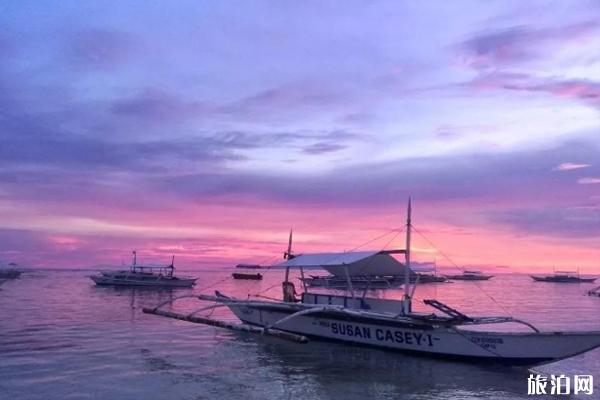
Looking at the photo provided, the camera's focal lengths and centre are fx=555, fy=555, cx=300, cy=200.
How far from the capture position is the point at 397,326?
73.3 ft

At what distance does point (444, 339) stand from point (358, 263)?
5374mm

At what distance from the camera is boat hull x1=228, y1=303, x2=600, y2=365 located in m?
19.2

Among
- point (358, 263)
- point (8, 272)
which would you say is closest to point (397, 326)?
point (358, 263)

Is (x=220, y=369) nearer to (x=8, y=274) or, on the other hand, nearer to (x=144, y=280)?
(x=144, y=280)

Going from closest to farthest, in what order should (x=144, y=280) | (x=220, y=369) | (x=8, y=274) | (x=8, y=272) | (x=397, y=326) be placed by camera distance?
(x=220, y=369)
(x=397, y=326)
(x=144, y=280)
(x=8, y=274)
(x=8, y=272)

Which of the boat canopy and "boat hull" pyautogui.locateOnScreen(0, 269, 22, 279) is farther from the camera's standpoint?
"boat hull" pyautogui.locateOnScreen(0, 269, 22, 279)

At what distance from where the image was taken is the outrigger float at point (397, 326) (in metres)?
19.5

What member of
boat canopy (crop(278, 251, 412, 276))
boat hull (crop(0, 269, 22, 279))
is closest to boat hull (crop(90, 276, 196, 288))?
boat hull (crop(0, 269, 22, 279))

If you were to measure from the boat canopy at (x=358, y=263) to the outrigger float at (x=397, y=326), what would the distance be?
0.15 ft

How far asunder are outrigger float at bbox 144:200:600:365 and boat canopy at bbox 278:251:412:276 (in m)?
0.05

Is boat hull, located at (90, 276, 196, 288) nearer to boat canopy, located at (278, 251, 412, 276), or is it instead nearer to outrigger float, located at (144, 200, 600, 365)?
outrigger float, located at (144, 200, 600, 365)

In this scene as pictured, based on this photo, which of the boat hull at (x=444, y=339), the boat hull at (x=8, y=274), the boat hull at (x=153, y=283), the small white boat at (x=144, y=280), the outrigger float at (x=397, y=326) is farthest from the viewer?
the boat hull at (x=8, y=274)

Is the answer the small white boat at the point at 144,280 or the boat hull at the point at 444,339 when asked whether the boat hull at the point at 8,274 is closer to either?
the small white boat at the point at 144,280

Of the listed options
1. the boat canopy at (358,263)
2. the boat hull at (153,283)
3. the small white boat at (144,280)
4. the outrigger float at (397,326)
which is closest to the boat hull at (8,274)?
the small white boat at (144,280)
